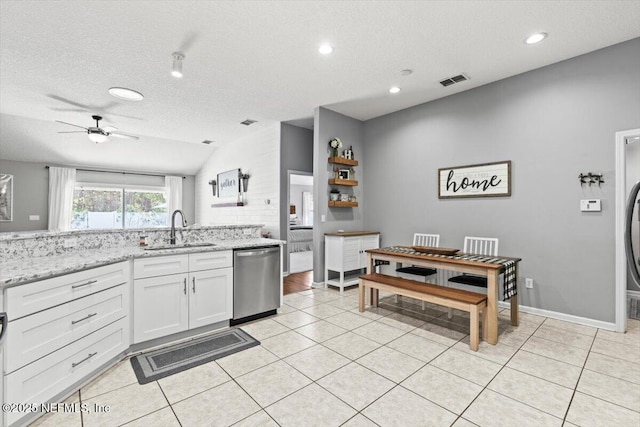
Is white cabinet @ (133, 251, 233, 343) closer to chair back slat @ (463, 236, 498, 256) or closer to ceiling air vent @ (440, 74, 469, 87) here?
chair back slat @ (463, 236, 498, 256)

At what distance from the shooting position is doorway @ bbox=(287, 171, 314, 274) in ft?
20.7

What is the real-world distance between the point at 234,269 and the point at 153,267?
78 cm

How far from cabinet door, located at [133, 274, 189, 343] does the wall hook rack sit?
14.0 feet

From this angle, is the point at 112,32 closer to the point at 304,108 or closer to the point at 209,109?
the point at 209,109

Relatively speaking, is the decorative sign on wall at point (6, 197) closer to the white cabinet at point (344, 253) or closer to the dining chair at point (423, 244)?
the white cabinet at point (344, 253)

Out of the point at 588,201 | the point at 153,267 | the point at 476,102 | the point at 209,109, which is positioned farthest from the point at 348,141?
the point at 153,267

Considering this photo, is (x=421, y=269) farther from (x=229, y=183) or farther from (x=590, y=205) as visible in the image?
(x=229, y=183)

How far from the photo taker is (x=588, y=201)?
3082 mm

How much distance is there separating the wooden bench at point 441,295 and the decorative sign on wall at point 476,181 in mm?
1589

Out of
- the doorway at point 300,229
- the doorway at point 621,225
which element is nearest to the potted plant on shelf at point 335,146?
the doorway at point 300,229

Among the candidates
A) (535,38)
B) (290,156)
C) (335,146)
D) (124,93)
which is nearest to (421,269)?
(335,146)

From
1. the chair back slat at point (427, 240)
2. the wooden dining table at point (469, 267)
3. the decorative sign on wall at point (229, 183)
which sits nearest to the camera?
the wooden dining table at point (469, 267)

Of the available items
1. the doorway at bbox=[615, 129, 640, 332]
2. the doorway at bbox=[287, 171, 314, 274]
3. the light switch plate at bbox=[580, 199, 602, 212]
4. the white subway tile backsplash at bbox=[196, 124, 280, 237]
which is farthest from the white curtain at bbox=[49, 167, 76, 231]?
the doorway at bbox=[615, 129, 640, 332]

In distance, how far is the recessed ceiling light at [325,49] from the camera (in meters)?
2.90
